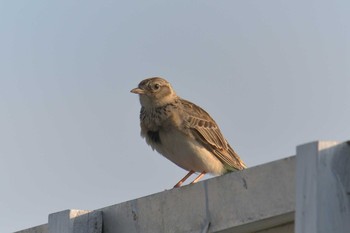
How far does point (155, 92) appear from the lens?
1129cm

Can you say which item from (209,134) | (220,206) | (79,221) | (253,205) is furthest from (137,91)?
(253,205)

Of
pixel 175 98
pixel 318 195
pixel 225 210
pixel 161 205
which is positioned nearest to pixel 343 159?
pixel 318 195

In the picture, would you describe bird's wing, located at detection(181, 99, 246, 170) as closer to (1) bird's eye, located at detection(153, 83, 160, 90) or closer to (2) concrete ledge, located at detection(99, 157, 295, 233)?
(1) bird's eye, located at detection(153, 83, 160, 90)

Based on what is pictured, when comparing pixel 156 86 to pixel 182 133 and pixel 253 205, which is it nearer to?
pixel 182 133

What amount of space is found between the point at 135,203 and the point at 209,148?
3.77 m

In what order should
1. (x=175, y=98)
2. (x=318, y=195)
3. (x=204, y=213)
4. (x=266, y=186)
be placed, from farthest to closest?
(x=175, y=98), (x=204, y=213), (x=266, y=186), (x=318, y=195)

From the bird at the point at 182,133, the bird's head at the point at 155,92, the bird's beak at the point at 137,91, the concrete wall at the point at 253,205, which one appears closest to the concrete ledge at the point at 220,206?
the concrete wall at the point at 253,205

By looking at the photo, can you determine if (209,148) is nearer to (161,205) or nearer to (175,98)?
(175,98)

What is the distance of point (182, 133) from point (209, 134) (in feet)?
1.93

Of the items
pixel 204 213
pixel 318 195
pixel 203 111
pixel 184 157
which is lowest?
pixel 318 195

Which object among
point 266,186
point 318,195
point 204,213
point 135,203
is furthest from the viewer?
point 135,203

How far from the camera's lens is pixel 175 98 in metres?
11.3

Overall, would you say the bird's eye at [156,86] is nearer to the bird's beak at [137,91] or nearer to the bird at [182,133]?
the bird at [182,133]

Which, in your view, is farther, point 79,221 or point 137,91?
point 137,91
